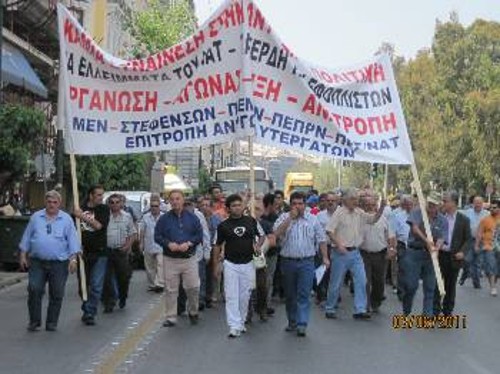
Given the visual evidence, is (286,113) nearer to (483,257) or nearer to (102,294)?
(102,294)

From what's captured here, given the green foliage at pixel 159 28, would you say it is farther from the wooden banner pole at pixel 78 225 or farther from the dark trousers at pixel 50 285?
the dark trousers at pixel 50 285

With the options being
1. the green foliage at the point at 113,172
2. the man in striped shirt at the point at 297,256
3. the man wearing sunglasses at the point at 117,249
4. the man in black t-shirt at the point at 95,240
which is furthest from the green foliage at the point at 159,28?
the man in striped shirt at the point at 297,256

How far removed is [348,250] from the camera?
45.0 feet

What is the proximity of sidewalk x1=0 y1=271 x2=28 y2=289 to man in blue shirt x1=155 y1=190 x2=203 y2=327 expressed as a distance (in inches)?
274

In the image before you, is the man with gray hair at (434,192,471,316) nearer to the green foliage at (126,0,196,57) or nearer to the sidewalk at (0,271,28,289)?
the sidewalk at (0,271,28,289)

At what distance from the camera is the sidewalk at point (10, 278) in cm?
1931

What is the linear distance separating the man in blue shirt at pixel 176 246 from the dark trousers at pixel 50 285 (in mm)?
1290

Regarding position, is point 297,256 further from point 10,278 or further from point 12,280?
point 10,278

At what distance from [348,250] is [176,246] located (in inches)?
96.4

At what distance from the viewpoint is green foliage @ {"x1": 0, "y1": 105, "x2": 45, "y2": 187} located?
73.3ft

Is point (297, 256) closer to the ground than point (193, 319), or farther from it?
farther from it

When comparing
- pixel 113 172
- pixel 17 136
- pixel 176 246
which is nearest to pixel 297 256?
pixel 176 246

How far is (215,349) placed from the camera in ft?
35.2

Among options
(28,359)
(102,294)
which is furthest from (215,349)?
(102,294)
